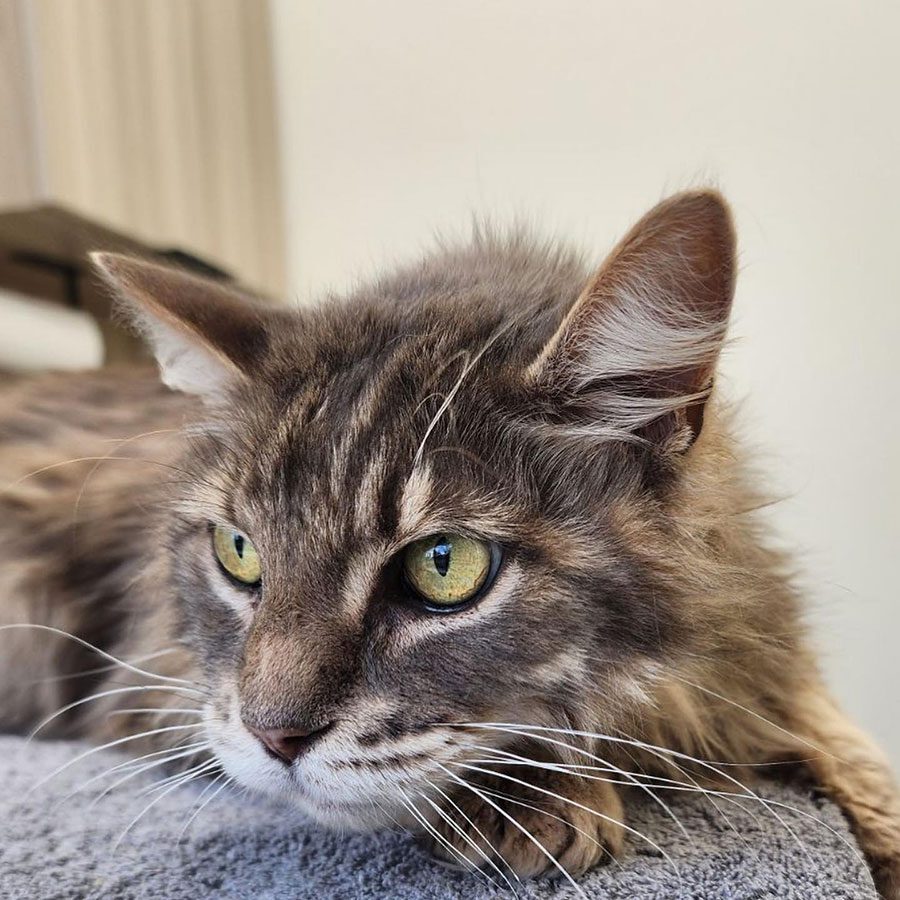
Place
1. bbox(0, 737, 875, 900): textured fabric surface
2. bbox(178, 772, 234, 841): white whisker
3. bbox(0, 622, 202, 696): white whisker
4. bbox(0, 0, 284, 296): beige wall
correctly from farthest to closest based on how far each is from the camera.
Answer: bbox(0, 0, 284, 296): beige wall → bbox(0, 622, 202, 696): white whisker → bbox(178, 772, 234, 841): white whisker → bbox(0, 737, 875, 900): textured fabric surface

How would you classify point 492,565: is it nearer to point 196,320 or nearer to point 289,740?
point 289,740

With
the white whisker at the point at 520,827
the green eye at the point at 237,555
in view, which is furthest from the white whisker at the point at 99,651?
the white whisker at the point at 520,827

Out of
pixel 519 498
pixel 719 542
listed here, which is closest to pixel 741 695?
pixel 719 542

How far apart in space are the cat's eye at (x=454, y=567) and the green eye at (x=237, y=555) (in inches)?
8.3

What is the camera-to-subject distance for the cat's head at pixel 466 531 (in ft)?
2.37

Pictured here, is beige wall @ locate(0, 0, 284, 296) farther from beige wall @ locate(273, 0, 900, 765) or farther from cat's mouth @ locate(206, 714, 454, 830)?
cat's mouth @ locate(206, 714, 454, 830)

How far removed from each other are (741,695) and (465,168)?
1.81 m

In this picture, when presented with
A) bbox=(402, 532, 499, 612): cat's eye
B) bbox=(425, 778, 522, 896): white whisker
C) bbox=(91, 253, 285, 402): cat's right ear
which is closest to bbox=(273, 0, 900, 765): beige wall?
bbox=(91, 253, 285, 402): cat's right ear

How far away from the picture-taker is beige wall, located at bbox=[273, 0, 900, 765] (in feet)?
6.37

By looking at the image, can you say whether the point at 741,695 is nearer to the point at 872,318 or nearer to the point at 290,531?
the point at 290,531

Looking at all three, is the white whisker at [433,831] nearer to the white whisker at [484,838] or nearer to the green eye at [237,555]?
the white whisker at [484,838]

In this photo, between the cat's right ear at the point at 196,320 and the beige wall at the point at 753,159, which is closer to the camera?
the cat's right ear at the point at 196,320

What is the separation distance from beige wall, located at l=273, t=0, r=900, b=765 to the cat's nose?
128cm

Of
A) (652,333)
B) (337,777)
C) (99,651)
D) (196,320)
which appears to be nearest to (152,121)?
(196,320)
